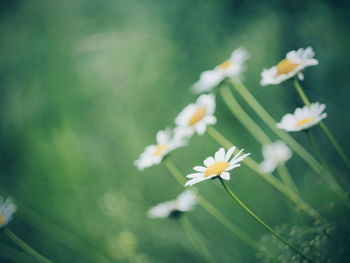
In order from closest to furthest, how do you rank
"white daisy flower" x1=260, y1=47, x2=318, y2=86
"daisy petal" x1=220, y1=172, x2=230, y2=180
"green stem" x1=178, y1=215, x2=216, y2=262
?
"daisy petal" x1=220, y1=172, x2=230, y2=180
"white daisy flower" x1=260, y1=47, x2=318, y2=86
"green stem" x1=178, y1=215, x2=216, y2=262

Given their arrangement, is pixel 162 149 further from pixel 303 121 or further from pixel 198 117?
pixel 303 121

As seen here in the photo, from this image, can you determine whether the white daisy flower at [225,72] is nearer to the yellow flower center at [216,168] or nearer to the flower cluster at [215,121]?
the flower cluster at [215,121]

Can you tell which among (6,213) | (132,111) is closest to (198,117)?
(6,213)

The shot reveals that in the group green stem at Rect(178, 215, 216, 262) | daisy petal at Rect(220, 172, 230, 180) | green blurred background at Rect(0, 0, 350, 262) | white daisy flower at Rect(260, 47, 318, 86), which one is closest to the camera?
daisy petal at Rect(220, 172, 230, 180)

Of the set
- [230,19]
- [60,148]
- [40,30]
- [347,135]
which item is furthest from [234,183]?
[40,30]

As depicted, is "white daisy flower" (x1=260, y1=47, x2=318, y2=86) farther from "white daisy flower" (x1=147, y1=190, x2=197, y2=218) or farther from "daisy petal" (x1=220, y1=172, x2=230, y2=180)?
"white daisy flower" (x1=147, y1=190, x2=197, y2=218)

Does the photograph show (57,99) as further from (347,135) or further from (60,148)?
(347,135)

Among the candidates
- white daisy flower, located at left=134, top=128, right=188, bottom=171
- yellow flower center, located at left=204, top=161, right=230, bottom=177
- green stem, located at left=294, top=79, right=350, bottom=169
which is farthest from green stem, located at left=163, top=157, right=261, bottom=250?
green stem, located at left=294, top=79, right=350, bottom=169
